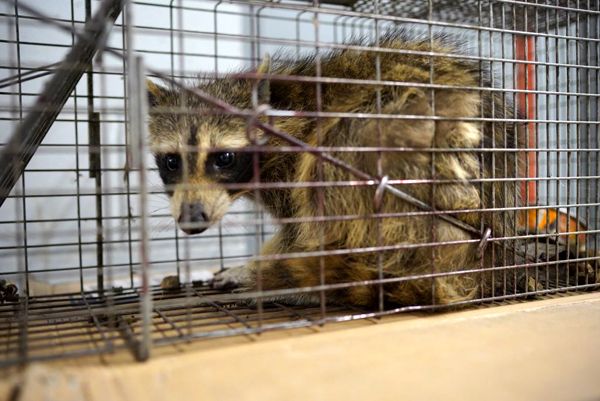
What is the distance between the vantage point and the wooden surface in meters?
1.25

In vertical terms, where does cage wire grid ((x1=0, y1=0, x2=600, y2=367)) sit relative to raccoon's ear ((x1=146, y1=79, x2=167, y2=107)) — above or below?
below

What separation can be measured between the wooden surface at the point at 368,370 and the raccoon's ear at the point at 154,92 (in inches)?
62.4

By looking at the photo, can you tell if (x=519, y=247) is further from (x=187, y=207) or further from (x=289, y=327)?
(x=187, y=207)

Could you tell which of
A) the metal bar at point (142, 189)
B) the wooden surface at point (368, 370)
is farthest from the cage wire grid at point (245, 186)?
the wooden surface at point (368, 370)

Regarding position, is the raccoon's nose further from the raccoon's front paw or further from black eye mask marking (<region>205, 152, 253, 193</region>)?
the raccoon's front paw

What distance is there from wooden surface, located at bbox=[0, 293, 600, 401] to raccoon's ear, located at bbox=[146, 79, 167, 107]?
1.59 meters

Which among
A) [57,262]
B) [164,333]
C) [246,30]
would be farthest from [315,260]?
[246,30]

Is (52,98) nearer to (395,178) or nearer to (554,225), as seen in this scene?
(395,178)

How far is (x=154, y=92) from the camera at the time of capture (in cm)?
270

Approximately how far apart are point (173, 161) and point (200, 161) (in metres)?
0.25

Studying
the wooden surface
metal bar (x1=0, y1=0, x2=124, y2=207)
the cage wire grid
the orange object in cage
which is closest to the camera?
the wooden surface

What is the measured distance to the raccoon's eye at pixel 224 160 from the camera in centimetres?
236

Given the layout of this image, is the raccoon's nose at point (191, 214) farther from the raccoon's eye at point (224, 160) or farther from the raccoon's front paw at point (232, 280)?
the raccoon's front paw at point (232, 280)

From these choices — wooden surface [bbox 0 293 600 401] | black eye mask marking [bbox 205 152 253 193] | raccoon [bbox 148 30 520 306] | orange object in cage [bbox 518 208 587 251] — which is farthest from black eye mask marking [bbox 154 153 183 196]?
orange object in cage [bbox 518 208 587 251]
